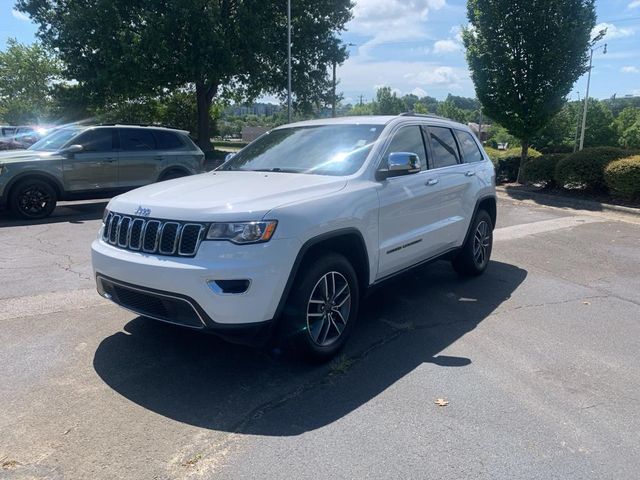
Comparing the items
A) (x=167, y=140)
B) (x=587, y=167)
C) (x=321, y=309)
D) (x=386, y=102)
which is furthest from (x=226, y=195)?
(x=386, y=102)

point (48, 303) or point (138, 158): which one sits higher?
point (138, 158)

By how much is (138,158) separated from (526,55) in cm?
1046

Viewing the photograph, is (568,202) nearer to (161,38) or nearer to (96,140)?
(96,140)

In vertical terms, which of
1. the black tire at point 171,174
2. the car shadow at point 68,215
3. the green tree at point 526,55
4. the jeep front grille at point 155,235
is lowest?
the car shadow at point 68,215

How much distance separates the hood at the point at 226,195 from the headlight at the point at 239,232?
4 cm

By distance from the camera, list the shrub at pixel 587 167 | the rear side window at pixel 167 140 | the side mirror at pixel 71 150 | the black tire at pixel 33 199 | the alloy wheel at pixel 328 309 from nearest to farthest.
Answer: the alloy wheel at pixel 328 309, the black tire at pixel 33 199, the side mirror at pixel 71 150, the rear side window at pixel 167 140, the shrub at pixel 587 167

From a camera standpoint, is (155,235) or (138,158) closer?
(155,235)

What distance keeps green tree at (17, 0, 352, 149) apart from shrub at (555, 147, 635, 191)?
1467 centimetres

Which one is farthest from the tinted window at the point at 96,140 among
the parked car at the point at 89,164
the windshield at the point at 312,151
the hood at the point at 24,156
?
the windshield at the point at 312,151

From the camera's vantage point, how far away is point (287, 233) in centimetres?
351

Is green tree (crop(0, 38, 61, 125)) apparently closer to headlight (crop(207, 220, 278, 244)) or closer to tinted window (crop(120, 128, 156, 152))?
tinted window (crop(120, 128, 156, 152))

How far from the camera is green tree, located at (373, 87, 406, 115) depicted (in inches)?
3675

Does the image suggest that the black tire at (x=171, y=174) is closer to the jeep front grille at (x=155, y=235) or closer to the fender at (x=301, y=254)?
the jeep front grille at (x=155, y=235)

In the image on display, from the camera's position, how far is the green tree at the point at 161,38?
21.8m
